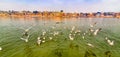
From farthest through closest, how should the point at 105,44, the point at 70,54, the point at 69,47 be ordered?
1. the point at 105,44
2. the point at 69,47
3. the point at 70,54

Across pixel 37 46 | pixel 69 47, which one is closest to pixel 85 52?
pixel 69 47

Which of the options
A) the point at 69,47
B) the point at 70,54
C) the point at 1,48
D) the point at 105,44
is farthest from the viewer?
the point at 105,44

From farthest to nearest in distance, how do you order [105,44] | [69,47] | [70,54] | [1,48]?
[105,44]
[69,47]
[1,48]
[70,54]

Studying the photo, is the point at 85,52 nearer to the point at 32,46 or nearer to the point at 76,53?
the point at 76,53

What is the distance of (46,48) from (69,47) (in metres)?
4.39

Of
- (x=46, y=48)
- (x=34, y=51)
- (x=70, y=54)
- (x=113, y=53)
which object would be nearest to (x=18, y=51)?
(x=34, y=51)

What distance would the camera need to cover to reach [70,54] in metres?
29.0

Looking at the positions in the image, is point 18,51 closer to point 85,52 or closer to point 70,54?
point 70,54

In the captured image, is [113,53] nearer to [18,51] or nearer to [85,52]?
[85,52]

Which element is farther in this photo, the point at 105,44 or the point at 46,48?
the point at 105,44

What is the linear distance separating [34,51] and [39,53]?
1.59 metres

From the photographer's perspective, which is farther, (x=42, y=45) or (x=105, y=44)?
(x=105, y=44)

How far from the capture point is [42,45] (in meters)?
34.8

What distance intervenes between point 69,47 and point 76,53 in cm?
432
